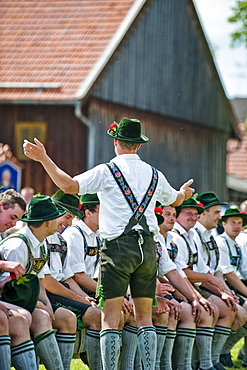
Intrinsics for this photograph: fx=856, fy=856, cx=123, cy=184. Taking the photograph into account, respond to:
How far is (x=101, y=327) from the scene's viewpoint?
23.3ft

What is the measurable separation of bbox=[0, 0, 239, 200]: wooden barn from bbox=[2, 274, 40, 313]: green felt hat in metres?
14.1

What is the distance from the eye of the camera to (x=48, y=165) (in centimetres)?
636

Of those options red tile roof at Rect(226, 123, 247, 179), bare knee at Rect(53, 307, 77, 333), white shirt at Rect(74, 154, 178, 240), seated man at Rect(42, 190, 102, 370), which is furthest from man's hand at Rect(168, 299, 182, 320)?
red tile roof at Rect(226, 123, 247, 179)

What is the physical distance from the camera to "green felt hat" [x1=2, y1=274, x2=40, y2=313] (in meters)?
6.49

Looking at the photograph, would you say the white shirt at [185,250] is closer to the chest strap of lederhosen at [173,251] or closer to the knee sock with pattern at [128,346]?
the chest strap of lederhosen at [173,251]

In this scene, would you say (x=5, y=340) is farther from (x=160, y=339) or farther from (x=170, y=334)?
(x=170, y=334)

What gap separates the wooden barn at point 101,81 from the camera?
21.4 meters

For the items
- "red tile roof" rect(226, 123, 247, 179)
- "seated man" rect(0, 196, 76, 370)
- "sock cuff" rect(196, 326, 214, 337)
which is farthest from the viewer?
"red tile roof" rect(226, 123, 247, 179)

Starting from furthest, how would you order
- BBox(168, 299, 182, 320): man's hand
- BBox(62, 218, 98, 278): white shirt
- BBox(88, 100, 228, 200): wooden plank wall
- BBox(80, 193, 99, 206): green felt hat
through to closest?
BBox(88, 100, 228, 200): wooden plank wall, BBox(168, 299, 182, 320): man's hand, BBox(80, 193, 99, 206): green felt hat, BBox(62, 218, 98, 278): white shirt

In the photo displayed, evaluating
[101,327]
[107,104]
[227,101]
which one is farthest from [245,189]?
[101,327]

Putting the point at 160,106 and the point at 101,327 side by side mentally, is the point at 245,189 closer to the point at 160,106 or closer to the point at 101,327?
the point at 160,106

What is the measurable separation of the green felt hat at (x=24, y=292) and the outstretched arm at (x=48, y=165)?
75 centimetres

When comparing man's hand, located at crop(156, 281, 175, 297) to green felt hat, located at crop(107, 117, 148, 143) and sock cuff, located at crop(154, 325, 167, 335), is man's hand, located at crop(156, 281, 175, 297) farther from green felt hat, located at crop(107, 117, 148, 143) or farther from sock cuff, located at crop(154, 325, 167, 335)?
green felt hat, located at crop(107, 117, 148, 143)

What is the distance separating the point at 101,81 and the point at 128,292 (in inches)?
553
